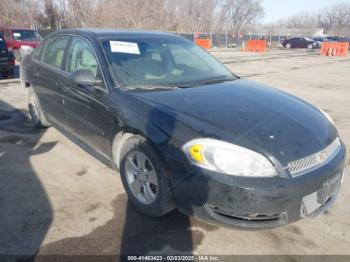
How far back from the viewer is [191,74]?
12.1 feet

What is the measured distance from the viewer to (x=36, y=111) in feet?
17.1

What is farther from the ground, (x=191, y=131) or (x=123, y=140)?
(x=191, y=131)

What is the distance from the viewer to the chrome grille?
235cm

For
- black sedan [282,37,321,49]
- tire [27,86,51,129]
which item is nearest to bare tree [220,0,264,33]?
black sedan [282,37,321,49]

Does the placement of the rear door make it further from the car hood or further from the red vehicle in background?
the red vehicle in background

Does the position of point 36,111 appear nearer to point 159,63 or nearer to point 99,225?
point 159,63

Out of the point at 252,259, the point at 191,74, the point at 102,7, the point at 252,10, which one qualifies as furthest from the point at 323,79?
the point at 252,10

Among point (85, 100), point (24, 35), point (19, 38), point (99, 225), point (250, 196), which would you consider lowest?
point (99, 225)

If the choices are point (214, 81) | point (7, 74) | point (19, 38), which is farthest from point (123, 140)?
point (19, 38)

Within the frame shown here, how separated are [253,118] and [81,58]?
6.92 ft

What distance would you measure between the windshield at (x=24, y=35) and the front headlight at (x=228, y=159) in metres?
14.3

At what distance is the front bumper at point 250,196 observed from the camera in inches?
89.8

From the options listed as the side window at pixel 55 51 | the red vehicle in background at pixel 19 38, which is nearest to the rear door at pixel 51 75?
the side window at pixel 55 51

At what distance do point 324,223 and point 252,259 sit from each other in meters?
0.88
